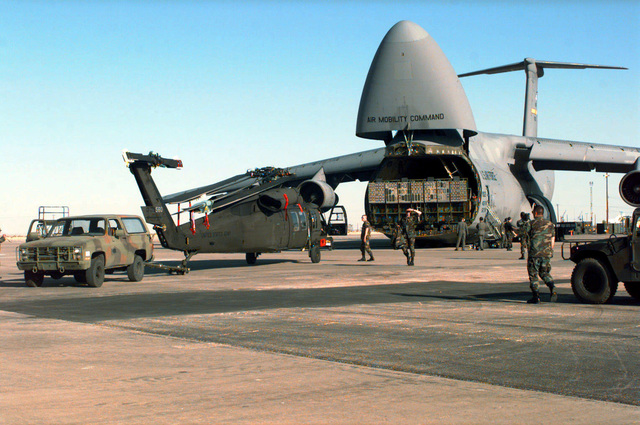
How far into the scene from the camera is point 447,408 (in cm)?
562

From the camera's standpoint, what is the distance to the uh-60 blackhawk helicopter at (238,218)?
20.0m

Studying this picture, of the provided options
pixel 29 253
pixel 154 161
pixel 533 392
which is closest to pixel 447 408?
pixel 533 392

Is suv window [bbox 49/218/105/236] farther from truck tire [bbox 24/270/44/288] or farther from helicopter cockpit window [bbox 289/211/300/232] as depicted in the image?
helicopter cockpit window [bbox 289/211/300/232]

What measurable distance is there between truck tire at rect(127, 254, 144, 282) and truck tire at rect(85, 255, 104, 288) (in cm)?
135

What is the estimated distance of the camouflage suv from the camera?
17344mm

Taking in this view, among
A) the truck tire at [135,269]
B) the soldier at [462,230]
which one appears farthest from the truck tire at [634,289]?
the soldier at [462,230]

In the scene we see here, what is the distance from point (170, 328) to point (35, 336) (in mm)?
1775

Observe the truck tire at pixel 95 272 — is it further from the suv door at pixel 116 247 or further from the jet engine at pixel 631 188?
the jet engine at pixel 631 188

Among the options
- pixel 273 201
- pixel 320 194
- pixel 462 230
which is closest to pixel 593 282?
pixel 273 201

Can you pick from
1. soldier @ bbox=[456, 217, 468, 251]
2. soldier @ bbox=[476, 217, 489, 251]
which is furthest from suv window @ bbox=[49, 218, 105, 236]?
soldier @ bbox=[476, 217, 489, 251]

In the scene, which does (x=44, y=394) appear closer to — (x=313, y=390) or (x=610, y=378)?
(x=313, y=390)

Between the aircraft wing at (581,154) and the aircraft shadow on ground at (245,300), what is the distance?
69.2ft

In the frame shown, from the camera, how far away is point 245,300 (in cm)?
1398

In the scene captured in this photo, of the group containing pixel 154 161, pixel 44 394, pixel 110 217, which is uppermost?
pixel 154 161
